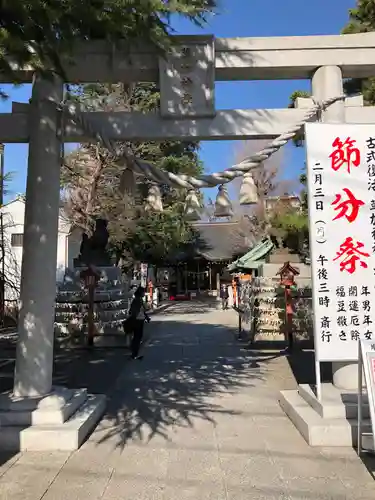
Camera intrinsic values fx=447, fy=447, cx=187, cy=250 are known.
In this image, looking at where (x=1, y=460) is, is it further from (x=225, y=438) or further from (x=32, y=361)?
(x=225, y=438)

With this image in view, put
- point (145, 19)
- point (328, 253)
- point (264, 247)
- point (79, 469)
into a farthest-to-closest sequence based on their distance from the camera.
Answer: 1. point (264, 247)
2. point (328, 253)
3. point (145, 19)
4. point (79, 469)

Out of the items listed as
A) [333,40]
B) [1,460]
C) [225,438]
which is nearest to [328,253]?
[225,438]

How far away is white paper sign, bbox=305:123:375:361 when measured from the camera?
15.9ft

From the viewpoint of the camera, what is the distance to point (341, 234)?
4.93 metres

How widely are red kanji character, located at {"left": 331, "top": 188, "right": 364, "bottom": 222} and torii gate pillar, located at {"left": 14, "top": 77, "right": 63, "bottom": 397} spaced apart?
127 inches

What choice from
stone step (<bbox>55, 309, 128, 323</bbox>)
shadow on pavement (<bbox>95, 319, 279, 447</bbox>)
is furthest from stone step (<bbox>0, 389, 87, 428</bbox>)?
stone step (<bbox>55, 309, 128, 323</bbox>)

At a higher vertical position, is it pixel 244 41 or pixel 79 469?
pixel 244 41

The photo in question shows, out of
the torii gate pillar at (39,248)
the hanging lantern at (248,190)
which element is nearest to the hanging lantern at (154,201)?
the hanging lantern at (248,190)

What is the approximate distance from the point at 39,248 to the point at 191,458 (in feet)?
9.11

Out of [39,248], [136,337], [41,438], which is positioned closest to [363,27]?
[136,337]

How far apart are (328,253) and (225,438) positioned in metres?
2.33

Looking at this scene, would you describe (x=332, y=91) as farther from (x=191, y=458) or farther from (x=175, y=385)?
(x=175, y=385)

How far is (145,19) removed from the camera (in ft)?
14.7

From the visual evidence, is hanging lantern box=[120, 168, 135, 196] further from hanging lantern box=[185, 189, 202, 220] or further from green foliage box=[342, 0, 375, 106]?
green foliage box=[342, 0, 375, 106]
